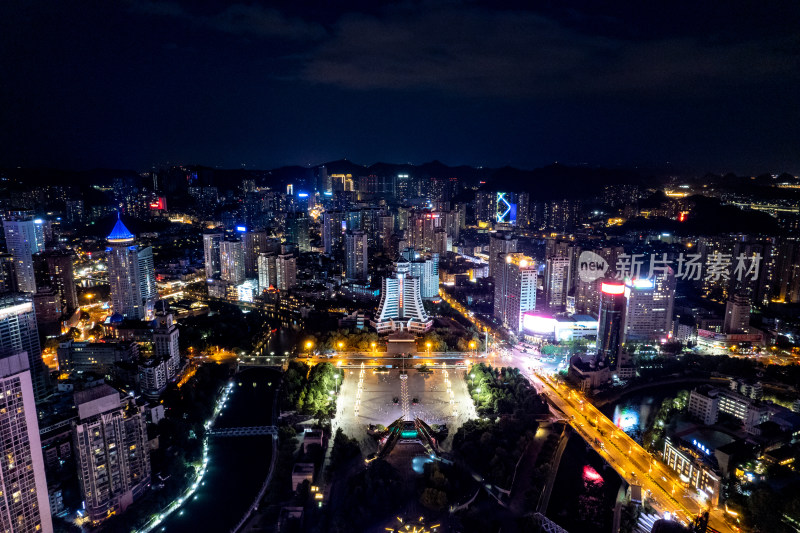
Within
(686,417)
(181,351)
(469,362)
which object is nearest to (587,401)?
(686,417)

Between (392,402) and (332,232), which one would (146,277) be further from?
→ (332,232)

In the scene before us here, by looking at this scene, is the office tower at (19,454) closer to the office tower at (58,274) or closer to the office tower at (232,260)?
the office tower at (58,274)

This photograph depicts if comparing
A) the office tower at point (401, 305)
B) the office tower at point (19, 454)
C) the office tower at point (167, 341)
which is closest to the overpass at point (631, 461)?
the office tower at point (401, 305)

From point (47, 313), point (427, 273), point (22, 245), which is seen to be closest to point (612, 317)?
point (427, 273)

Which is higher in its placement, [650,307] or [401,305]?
[650,307]

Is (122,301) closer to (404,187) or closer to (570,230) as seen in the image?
(570,230)

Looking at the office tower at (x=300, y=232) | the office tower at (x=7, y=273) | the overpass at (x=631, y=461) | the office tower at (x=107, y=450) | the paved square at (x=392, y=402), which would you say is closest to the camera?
the office tower at (x=107, y=450)
